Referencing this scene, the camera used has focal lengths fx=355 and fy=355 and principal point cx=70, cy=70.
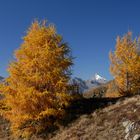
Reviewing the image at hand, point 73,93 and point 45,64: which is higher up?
point 45,64

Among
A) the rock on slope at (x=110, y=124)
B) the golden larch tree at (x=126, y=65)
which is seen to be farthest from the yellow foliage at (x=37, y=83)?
the golden larch tree at (x=126, y=65)

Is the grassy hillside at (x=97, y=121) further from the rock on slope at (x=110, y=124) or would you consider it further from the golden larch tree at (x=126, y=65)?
the golden larch tree at (x=126, y=65)

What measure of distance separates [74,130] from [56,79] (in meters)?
4.51

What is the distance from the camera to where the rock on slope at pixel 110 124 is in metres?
24.2

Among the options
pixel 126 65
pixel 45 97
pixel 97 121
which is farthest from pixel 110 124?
pixel 126 65

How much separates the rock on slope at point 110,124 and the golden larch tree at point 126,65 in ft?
40.3

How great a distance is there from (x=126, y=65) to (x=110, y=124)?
18163 millimetres

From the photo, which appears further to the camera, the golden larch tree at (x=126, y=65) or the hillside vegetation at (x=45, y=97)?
the golden larch tree at (x=126, y=65)

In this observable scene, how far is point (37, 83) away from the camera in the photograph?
96.8ft

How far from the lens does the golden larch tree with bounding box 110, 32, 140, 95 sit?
4247 cm

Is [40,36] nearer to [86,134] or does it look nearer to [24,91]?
[24,91]

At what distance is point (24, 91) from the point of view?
1125 inches

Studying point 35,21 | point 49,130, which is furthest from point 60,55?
point 49,130

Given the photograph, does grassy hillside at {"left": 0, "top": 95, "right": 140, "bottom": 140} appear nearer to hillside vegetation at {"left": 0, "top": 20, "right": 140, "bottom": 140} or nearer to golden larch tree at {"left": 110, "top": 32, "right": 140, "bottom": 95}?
hillside vegetation at {"left": 0, "top": 20, "right": 140, "bottom": 140}
